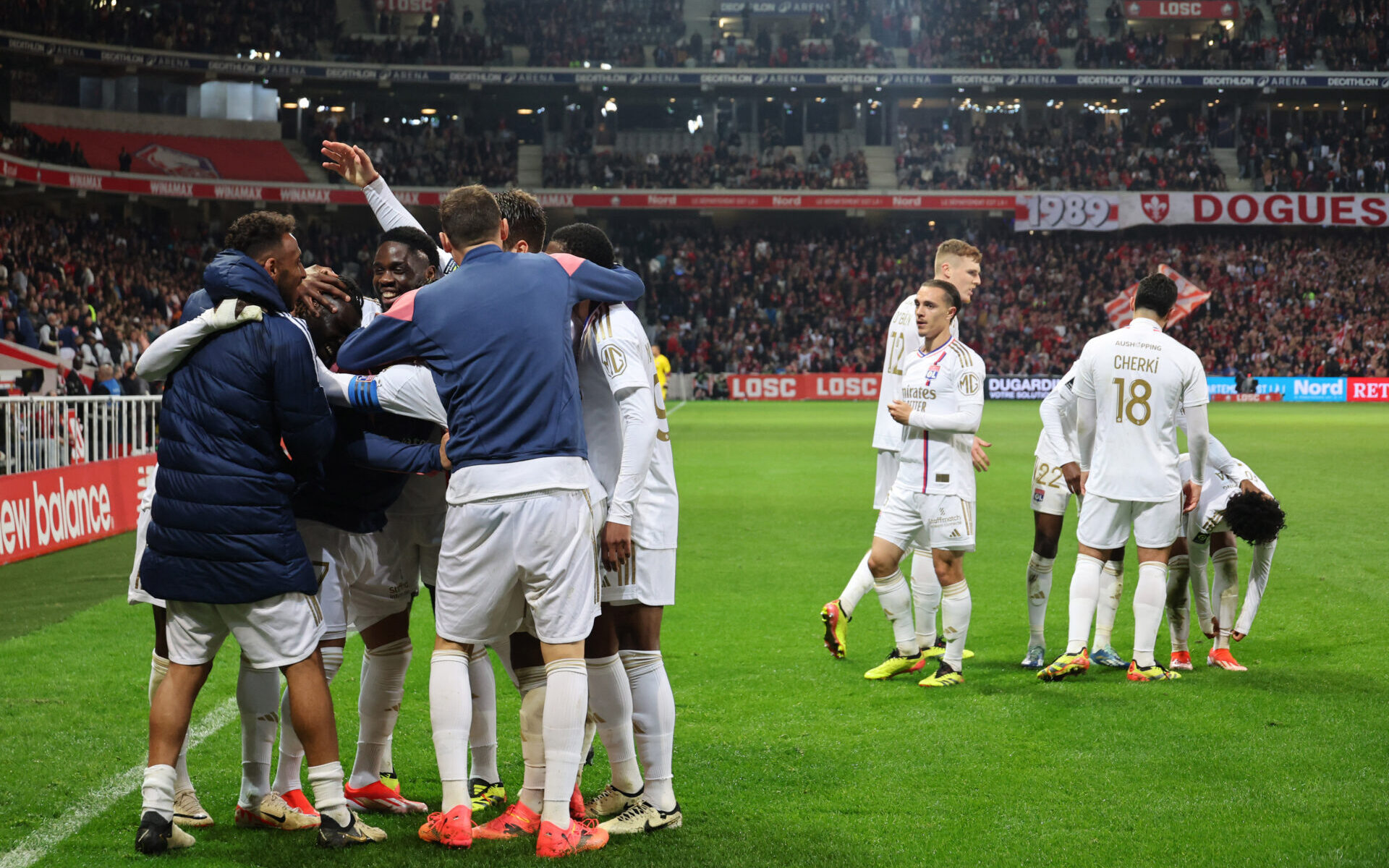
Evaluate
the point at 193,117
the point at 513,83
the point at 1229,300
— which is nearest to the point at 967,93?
the point at 1229,300

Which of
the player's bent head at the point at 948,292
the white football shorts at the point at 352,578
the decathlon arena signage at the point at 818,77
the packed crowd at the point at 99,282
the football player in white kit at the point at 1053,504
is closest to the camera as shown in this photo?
the white football shorts at the point at 352,578

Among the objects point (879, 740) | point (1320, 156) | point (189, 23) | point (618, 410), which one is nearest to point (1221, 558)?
point (879, 740)

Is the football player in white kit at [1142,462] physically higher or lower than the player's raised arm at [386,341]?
lower

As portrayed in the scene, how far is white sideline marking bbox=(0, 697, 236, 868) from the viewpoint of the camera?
4207 mm

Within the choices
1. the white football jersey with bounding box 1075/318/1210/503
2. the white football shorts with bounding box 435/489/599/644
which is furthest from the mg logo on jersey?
the white football shorts with bounding box 435/489/599/644

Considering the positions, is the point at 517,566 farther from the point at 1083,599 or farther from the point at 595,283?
the point at 1083,599

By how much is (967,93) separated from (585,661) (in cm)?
5018

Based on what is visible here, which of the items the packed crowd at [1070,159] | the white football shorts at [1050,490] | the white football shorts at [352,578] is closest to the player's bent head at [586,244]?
the white football shorts at [352,578]

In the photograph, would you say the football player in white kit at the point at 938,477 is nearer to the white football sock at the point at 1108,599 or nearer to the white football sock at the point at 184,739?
the white football sock at the point at 1108,599

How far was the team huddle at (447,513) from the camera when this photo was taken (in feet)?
13.2

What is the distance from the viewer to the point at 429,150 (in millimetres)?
48219

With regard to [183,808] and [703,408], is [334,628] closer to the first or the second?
[183,808]

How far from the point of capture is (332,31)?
160 ft

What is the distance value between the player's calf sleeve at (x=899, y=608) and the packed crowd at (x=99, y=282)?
1493 cm
